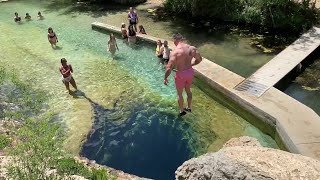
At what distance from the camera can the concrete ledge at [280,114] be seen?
31.6 ft

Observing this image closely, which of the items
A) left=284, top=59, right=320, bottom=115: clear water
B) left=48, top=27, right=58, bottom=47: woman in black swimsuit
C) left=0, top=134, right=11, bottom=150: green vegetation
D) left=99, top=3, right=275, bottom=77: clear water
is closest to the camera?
left=0, top=134, right=11, bottom=150: green vegetation

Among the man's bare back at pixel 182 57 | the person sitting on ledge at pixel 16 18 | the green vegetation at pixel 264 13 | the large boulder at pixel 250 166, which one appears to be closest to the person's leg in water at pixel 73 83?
the man's bare back at pixel 182 57

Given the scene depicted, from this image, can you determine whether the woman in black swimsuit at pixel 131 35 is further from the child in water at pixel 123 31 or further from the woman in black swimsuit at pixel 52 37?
the woman in black swimsuit at pixel 52 37

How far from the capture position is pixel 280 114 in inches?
421

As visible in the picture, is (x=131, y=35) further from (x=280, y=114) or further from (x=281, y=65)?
(x=280, y=114)

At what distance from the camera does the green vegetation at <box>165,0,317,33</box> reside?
56.6 ft

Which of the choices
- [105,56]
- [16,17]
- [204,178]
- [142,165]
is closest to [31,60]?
[105,56]

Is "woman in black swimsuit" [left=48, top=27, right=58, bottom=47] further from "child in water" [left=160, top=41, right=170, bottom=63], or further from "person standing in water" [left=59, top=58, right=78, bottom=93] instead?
"child in water" [left=160, top=41, right=170, bottom=63]

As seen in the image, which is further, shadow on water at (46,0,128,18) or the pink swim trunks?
shadow on water at (46,0,128,18)

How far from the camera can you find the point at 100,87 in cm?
1382

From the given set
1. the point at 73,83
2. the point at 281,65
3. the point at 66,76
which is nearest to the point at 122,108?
the point at 73,83

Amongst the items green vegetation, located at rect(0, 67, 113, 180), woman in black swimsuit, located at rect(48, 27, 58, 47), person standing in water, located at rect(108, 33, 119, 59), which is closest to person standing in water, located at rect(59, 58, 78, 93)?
person standing in water, located at rect(108, 33, 119, 59)

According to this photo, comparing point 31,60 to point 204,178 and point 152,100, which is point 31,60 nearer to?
point 152,100

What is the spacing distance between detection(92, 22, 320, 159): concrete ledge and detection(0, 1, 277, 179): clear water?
413 mm
